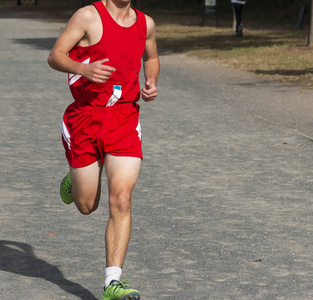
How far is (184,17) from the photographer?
4150cm

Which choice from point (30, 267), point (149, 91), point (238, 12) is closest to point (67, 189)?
point (30, 267)

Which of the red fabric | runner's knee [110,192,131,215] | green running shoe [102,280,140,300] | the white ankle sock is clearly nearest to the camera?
green running shoe [102,280,140,300]

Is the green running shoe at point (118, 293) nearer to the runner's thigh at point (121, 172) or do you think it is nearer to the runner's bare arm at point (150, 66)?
the runner's thigh at point (121, 172)

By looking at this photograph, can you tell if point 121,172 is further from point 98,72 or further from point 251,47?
point 251,47

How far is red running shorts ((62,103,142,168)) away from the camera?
16.2 ft

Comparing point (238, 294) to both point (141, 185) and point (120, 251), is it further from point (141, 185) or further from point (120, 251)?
point (141, 185)

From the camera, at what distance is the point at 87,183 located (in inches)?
199

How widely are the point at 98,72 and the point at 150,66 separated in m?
0.77

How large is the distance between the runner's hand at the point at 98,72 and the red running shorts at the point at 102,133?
34 centimetres

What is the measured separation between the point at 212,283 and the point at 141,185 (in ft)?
9.51

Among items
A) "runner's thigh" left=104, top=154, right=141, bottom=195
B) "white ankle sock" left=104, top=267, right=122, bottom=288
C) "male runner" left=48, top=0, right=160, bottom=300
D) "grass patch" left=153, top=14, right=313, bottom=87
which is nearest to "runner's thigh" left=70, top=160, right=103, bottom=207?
"male runner" left=48, top=0, right=160, bottom=300

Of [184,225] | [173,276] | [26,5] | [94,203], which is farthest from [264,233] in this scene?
[26,5]

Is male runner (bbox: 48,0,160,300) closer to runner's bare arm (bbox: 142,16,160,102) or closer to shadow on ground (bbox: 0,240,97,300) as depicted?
runner's bare arm (bbox: 142,16,160,102)

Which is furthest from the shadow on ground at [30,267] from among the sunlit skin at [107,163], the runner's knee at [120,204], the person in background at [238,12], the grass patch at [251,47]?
the person in background at [238,12]
